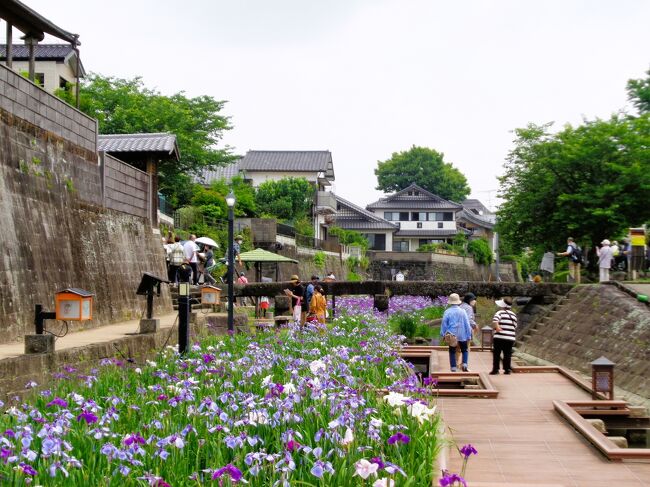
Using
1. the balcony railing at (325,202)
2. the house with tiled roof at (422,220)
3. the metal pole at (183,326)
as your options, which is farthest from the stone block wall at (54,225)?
the house with tiled roof at (422,220)

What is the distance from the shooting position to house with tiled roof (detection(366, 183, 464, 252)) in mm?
82562

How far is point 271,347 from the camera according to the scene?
13789 mm

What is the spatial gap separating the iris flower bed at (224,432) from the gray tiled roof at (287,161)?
58.9 metres

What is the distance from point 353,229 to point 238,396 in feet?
228

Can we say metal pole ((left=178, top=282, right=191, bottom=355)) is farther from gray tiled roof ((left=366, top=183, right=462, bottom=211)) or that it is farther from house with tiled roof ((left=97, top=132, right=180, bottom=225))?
gray tiled roof ((left=366, top=183, right=462, bottom=211))

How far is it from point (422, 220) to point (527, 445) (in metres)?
73.5

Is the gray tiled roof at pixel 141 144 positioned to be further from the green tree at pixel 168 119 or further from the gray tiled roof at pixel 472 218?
the gray tiled roof at pixel 472 218

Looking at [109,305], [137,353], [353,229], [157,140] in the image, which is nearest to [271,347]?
[137,353]

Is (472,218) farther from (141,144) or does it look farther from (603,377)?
(603,377)

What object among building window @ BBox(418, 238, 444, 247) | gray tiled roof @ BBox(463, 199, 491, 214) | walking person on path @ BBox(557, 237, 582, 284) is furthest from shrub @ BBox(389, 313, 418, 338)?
gray tiled roof @ BBox(463, 199, 491, 214)

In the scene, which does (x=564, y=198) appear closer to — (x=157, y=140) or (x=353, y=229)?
(x=157, y=140)

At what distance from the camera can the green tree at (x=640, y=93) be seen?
1688 inches

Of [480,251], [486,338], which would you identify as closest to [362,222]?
[480,251]

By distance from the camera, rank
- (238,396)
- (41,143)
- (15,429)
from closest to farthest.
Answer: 1. (15,429)
2. (238,396)
3. (41,143)
